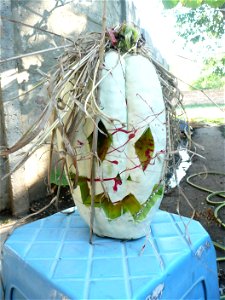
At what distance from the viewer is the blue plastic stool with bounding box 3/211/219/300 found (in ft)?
2.32

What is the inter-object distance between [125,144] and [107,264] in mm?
284

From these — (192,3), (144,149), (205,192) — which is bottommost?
(205,192)

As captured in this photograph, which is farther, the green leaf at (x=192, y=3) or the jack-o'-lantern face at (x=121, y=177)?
the green leaf at (x=192, y=3)

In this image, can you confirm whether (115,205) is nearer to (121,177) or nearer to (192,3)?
(121,177)

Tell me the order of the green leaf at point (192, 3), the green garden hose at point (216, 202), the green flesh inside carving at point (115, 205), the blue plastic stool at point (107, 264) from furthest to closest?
the green leaf at point (192, 3) < the green garden hose at point (216, 202) < the green flesh inside carving at point (115, 205) < the blue plastic stool at point (107, 264)

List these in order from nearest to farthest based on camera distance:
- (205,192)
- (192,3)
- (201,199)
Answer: (201,199), (205,192), (192,3)

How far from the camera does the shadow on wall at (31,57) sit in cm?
196

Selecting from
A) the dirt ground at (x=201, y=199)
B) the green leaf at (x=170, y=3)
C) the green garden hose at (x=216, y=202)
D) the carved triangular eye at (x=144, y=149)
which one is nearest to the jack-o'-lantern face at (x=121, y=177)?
the carved triangular eye at (x=144, y=149)

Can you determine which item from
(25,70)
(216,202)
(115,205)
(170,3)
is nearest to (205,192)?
(216,202)

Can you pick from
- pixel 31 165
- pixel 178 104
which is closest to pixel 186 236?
pixel 178 104

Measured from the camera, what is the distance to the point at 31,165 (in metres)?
2.18

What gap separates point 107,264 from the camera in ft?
2.57

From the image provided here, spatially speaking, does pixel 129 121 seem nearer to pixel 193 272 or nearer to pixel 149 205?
pixel 149 205

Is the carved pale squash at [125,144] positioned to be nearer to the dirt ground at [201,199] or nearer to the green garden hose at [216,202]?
the dirt ground at [201,199]
